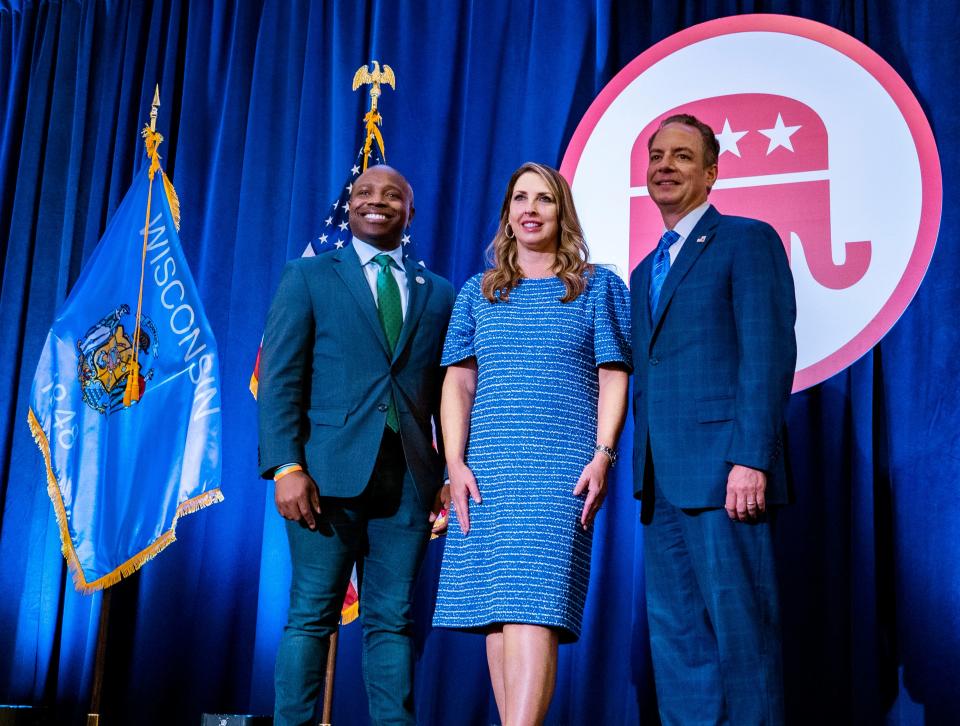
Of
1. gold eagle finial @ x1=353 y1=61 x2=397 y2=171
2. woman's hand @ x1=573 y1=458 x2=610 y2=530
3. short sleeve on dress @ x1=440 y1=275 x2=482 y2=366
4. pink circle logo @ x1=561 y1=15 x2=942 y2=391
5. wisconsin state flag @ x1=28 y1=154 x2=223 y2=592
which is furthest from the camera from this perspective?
gold eagle finial @ x1=353 y1=61 x2=397 y2=171

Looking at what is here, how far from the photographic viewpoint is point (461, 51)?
4117 millimetres

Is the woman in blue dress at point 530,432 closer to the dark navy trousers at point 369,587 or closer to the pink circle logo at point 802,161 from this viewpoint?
the dark navy trousers at point 369,587

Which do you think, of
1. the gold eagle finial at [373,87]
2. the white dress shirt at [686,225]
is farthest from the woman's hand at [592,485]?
the gold eagle finial at [373,87]

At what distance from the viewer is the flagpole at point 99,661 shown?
12.0ft

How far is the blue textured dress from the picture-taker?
2.13m

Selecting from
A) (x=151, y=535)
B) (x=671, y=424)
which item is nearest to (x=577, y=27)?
(x=671, y=424)

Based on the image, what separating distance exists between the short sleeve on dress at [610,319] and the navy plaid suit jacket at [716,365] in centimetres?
5

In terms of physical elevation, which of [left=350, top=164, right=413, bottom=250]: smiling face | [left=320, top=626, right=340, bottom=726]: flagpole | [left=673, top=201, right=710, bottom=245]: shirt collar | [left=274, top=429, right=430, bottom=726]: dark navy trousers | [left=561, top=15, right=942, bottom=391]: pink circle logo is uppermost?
[left=561, top=15, right=942, bottom=391]: pink circle logo

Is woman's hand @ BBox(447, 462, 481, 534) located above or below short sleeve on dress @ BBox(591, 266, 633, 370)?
below

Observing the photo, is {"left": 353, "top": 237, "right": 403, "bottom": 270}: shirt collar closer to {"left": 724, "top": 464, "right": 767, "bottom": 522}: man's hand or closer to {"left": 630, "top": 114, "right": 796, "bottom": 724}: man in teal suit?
{"left": 630, "top": 114, "right": 796, "bottom": 724}: man in teal suit

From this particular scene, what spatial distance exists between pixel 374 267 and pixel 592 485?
2.78ft

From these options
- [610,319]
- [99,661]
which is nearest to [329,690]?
[99,661]

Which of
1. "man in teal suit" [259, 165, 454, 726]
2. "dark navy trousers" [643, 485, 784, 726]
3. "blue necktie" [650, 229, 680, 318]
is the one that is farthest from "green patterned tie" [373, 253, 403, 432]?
"dark navy trousers" [643, 485, 784, 726]

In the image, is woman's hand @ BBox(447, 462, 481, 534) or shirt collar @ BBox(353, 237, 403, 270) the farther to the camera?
shirt collar @ BBox(353, 237, 403, 270)
